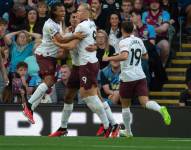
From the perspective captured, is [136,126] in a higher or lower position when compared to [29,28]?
lower

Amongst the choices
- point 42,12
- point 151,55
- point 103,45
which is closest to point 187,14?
point 151,55

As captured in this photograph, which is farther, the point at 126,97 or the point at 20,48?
the point at 20,48

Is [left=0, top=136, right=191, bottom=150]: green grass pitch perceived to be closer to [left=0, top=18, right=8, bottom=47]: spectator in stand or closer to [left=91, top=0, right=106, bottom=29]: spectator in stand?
[left=0, top=18, right=8, bottom=47]: spectator in stand

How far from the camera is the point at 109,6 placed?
Answer: 75.8 ft

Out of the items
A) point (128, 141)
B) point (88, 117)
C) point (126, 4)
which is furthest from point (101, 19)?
point (128, 141)

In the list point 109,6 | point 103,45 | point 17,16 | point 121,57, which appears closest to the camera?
point 121,57

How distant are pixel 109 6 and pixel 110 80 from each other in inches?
106

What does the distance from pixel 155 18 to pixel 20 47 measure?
3056mm

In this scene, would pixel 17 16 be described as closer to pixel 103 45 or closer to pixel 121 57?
pixel 103 45

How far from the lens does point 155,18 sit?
74.5 feet

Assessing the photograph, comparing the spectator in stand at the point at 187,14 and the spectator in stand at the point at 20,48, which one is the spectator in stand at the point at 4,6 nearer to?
the spectator in stand at the point at 20,48

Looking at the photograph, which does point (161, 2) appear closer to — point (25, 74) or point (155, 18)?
point (155, 18)

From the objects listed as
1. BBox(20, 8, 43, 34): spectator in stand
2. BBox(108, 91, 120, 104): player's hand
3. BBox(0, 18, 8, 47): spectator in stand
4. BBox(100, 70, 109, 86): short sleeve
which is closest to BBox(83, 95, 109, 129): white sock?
BBox(108, 91, 120, 104): player's hand

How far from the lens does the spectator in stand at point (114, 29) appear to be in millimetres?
22078
